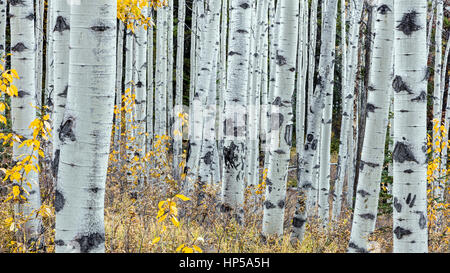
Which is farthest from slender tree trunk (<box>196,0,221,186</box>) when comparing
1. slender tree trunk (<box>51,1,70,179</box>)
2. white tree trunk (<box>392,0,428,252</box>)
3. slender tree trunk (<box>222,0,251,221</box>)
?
white tree trunk (<box>392,0,428,252</box>)

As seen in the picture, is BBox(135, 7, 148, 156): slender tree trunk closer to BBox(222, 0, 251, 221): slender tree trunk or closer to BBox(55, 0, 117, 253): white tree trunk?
BBox(222, 0, 251, 221): slender tree trunk

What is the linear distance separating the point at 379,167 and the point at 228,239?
1.99 m

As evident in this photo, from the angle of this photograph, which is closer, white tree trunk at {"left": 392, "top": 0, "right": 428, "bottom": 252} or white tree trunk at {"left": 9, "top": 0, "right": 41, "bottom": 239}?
white tree trunk at {"left": 392, "top": 0, "right": 428, "bottom": 252}

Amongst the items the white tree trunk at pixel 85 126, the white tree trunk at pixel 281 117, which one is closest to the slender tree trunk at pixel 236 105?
the white tree trunk at pixel 281 117

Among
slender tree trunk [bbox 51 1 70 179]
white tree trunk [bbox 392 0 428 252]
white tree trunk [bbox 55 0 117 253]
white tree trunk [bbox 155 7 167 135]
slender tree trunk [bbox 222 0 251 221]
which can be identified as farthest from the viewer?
white tree trunk [bbox 155 7 167 135]

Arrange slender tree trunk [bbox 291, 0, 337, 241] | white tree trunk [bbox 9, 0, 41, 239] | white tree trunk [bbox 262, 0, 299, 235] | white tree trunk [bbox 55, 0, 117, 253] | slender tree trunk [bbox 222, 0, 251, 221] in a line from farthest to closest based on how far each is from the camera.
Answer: slender tree trunk [bbox 291, 0, 337, 241]
slender tree trunk [bbox 222, 0, 251, 221]
white tree trunk [bbox 262, 0, 299, 235]
white tree trunk [bbox 9, 0, 41, 239]
white tree trunk [bbox 55, 0, 117, 253]

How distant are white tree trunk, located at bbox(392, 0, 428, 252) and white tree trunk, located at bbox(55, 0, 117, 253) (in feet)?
5.95

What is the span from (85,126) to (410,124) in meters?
1.99

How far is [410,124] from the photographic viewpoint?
8.77ft

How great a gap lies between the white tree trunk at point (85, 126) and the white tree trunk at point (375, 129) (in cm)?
238

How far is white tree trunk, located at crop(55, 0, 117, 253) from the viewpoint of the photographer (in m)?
2.09

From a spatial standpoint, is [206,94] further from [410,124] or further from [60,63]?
[410,124]

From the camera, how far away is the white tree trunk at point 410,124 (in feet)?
8.70
